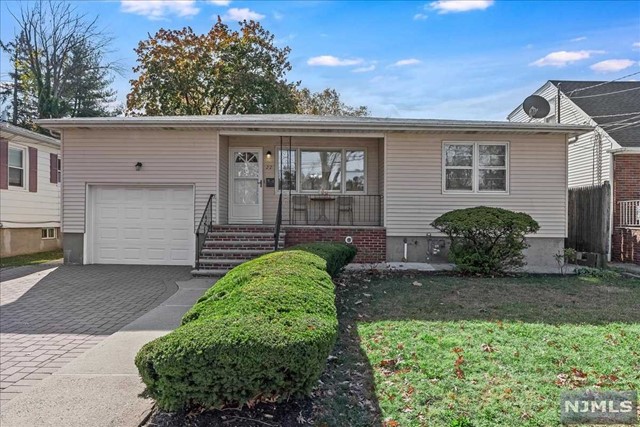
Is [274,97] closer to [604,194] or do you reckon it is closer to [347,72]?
[347,72]

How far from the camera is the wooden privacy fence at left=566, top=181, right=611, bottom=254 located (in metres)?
11.0

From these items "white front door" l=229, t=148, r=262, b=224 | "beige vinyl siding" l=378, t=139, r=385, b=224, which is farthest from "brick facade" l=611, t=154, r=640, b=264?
"white front door" l=229, t=148, r=262, b=224

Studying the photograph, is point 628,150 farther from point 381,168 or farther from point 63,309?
point 63,309

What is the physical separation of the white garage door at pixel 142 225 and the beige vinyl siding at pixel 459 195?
5.30m

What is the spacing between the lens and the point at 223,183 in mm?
11188

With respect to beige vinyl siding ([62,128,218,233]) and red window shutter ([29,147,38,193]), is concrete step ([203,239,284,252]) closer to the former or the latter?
beige vinyl siding ([62,128,218,233])

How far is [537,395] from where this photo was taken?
10.6 ft

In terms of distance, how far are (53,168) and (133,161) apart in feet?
20.8

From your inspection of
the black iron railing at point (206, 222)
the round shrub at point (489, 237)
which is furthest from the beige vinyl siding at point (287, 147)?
the round shrub at point (489, 237)

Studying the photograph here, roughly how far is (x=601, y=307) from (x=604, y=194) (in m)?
6.10

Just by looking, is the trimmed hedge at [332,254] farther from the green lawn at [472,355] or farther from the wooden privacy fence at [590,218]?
the wooden privacy fence at [590,218]

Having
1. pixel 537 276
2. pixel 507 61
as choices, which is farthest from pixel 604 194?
pixel 507 61

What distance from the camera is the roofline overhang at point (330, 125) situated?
1008 centimetres

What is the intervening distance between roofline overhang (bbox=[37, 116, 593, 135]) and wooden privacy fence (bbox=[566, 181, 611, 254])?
2.18 m
